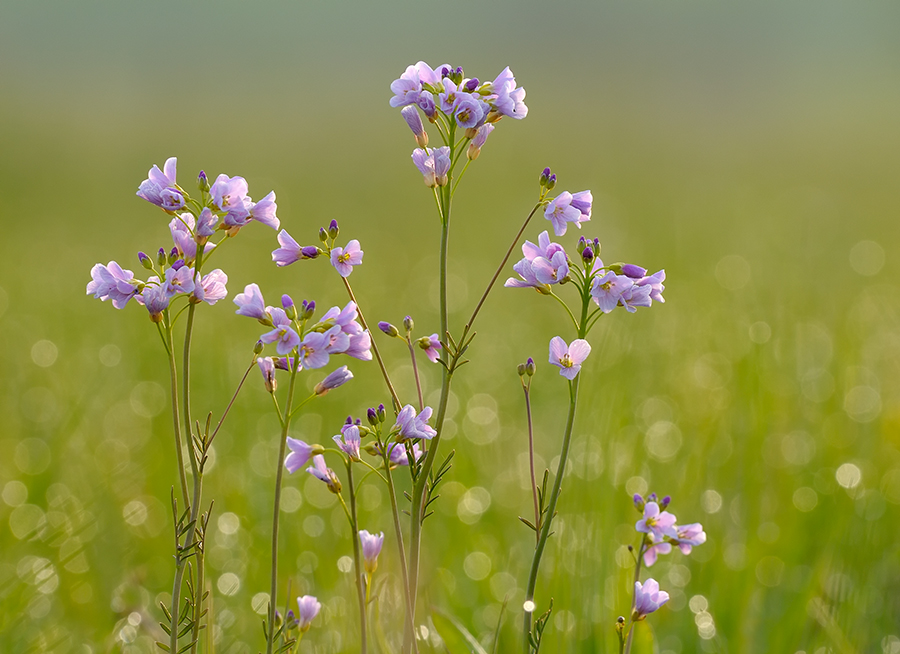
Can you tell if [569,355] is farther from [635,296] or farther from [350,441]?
[350,441]

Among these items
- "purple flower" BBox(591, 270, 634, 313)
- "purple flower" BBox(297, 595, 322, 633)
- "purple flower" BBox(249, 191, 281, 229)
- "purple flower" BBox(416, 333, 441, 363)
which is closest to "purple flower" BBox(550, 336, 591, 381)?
"purple flower" BBox(591, 270, 634, 313)

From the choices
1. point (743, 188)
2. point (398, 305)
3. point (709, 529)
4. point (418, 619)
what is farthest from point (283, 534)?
point (743, 188)

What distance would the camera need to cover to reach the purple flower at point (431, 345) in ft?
5.49

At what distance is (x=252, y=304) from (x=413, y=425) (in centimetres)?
39

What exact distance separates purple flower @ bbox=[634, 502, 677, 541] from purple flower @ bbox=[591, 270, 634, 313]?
46 centimetres

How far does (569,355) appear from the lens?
5.60ft

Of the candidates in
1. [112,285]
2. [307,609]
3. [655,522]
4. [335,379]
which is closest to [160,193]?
[112,285]

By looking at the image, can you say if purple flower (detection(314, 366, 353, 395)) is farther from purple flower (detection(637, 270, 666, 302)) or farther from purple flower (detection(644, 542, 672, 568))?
purple flower (detection(644, 542, 672, 568))

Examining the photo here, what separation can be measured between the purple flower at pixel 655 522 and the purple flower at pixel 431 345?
1.82 feet

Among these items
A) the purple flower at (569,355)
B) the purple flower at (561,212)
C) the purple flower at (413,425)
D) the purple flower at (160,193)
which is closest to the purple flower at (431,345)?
the purple flower at (413,425)

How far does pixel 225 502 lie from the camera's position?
3590mm

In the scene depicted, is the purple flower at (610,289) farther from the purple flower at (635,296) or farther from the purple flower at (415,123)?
the purple flower at (415,123)

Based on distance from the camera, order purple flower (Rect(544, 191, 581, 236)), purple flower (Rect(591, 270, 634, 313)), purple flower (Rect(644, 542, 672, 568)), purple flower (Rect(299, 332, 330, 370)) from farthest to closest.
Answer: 1. purple flower (Rect(644, 542, 672, 568))
2. purple flower (Rect(544, 191, 581, 236))
3. purple flower (Rect(591, 270, 634, 313))
4. purple flower (Rect(299, 332, 330, 370))

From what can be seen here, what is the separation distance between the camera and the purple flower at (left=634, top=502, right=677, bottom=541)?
180 cm
